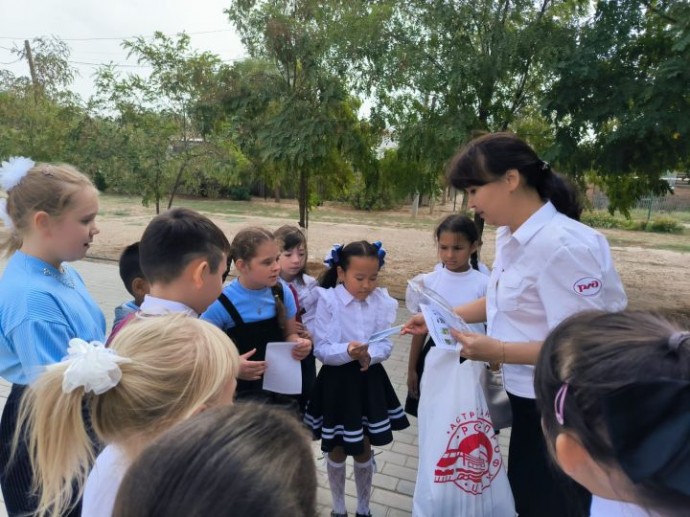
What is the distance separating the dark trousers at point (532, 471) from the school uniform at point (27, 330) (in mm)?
1531

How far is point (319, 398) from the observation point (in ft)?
7.76

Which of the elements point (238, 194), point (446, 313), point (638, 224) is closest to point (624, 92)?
point (446, 313)

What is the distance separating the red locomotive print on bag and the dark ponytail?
94 centimetres

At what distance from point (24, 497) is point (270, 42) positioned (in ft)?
20.3

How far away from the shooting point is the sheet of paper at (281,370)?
84.4 inches

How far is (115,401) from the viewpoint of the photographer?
106 cm

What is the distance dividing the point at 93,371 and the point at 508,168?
1373 millimetres

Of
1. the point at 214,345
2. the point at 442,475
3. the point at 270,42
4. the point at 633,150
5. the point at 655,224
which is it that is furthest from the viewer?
the point at 655,224

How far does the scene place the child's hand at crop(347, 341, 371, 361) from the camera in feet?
7.10

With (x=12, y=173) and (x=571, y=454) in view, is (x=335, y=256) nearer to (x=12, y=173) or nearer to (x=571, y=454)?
(x=12, y=173)

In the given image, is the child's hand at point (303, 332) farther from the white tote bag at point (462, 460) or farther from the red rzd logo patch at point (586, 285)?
the red rzd logo patch at point (586, 285)

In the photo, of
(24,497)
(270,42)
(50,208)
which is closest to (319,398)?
(24,497)

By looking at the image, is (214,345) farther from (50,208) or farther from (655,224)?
(655,224)

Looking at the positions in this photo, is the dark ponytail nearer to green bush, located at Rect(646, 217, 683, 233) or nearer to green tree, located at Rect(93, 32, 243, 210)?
green tree, located at Rect(93, 32, 243, 210)
